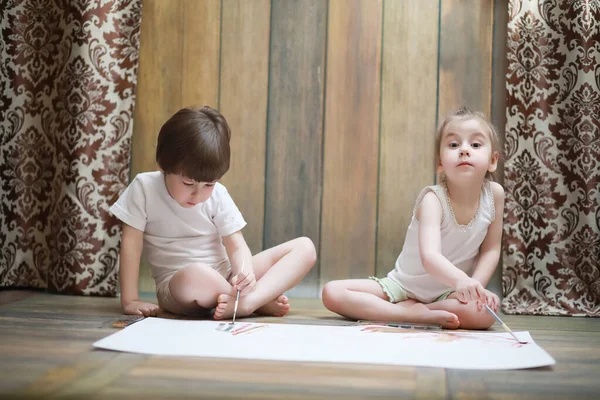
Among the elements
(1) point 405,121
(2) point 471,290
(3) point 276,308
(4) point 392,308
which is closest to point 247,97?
(1) point 405,121

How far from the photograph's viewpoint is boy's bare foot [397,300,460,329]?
1.37m

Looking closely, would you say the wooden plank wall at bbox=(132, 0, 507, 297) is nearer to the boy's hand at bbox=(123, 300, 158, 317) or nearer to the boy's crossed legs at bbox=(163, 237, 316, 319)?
the boy's crossed legs at bbox=(163, 237, 316, 319)

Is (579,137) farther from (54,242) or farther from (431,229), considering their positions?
(54,242)

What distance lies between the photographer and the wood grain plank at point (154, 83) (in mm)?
1941

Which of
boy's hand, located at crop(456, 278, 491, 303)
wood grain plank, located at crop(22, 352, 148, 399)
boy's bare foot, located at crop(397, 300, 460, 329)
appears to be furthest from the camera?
boy's bare foot, located at crop(397, 300, 460, 329)

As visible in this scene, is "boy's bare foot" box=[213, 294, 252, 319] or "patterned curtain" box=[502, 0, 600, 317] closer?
"boy's bare foot" box=[213, 294, 252, 319]

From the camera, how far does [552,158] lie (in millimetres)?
1765

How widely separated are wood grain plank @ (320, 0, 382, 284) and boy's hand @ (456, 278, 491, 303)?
63cm

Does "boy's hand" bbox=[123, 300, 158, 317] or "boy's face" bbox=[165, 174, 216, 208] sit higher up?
"boy's face" bbox=[165, 174, 216, 208]

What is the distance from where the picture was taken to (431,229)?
1455 millimetres

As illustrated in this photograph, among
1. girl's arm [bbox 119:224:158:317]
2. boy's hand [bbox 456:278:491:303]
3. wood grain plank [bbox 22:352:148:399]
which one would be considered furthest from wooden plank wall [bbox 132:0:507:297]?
wood grain plank [bbox 22:352:148:399]

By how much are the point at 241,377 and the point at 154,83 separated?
4.14ft

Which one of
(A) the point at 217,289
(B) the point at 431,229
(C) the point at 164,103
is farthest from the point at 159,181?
(B) the point at 431,229

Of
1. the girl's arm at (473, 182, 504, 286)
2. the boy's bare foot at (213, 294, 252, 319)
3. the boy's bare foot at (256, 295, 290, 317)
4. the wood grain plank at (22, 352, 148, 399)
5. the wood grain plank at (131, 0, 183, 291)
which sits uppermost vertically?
the wood grain plank at (131, 0, 183, 291)
